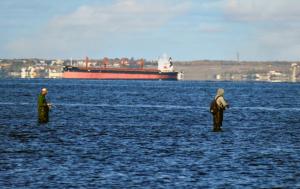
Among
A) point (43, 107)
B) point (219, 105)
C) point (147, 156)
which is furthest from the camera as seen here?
point (43, 107)

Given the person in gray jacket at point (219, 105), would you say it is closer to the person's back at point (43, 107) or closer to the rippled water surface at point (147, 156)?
the rippled water surface at point (147, 156)

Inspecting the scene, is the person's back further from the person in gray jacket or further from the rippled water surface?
the person in gray jacket

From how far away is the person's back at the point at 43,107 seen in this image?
1540 inches

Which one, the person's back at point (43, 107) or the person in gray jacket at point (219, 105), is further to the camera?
the person's back at point (43, 107)

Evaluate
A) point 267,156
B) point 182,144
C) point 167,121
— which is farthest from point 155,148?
point 167,121

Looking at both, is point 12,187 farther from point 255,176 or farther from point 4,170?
point 255,176

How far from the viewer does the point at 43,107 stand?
→ 133 ft

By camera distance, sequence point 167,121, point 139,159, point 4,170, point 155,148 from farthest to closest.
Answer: point 167,121, point 155,148, point 139,159, point 4,170

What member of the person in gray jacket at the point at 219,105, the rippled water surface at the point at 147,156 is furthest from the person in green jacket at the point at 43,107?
the person in gray jacket at the point at 219,105

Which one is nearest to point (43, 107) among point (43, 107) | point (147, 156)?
point (43, 107)

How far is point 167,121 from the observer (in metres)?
49.5

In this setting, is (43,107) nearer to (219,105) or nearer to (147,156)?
(219,105)

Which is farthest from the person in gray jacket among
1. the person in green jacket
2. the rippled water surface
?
the person in green jacket

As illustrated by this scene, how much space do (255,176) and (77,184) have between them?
5.14 m
